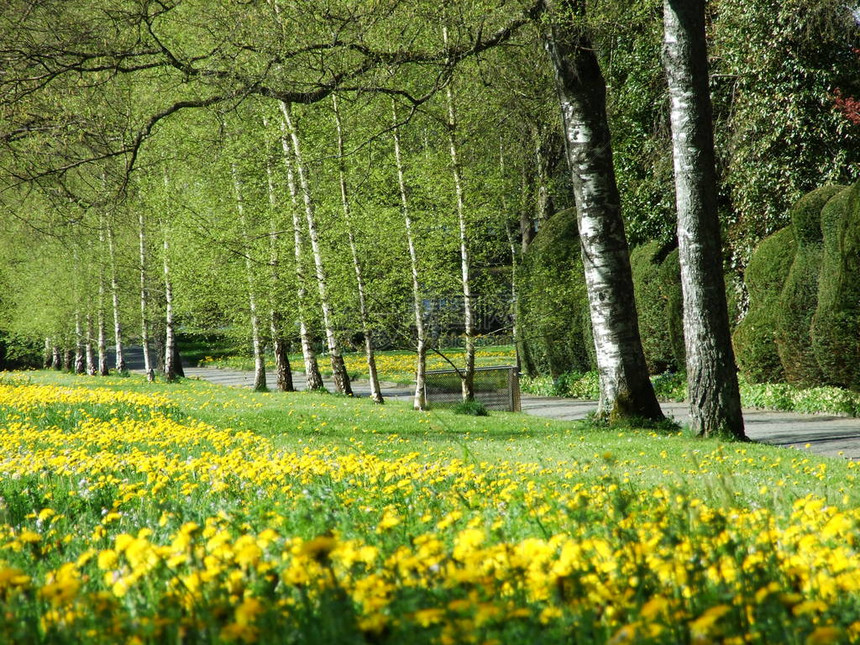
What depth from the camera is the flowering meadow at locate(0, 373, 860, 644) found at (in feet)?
6.14

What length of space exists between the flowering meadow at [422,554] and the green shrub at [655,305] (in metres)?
11.0

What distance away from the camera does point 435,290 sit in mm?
18562

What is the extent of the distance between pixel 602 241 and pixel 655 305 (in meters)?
8.04

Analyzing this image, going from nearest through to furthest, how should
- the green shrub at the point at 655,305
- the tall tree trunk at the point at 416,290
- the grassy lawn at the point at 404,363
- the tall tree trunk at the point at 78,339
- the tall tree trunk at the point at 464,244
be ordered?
the tall tree trunk at the point at 464,244 < the tall tree trunk at the point at 416,290 < the green shrub at the point at 655,305 < the grassy lawn at the point at 404,363 < the tall tree trunk at the point at 78,339

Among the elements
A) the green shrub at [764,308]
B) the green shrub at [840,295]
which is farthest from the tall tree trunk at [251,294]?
the green shrub at [840,295]

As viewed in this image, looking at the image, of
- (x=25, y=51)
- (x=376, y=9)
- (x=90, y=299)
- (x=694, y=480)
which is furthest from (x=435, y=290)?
(x=90, y=299)

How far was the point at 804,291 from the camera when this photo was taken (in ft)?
44.8

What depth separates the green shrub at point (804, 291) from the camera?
13547 mm

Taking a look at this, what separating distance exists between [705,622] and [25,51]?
11.2 meters

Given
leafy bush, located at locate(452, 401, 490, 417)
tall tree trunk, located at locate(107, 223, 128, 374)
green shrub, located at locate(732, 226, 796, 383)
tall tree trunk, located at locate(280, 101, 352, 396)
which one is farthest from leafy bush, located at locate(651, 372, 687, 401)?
tall tree trunk, located at locate(107, 223, 128, 374)

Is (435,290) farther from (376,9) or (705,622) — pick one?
(705,622)

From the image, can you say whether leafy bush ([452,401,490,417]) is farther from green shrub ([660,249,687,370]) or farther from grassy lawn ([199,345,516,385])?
grassy lawn ([199,345,516,385])

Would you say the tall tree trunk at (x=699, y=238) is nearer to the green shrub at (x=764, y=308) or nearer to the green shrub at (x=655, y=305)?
the green shrub at (x=764, y=308)

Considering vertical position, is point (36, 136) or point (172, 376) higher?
point (36, 136)
